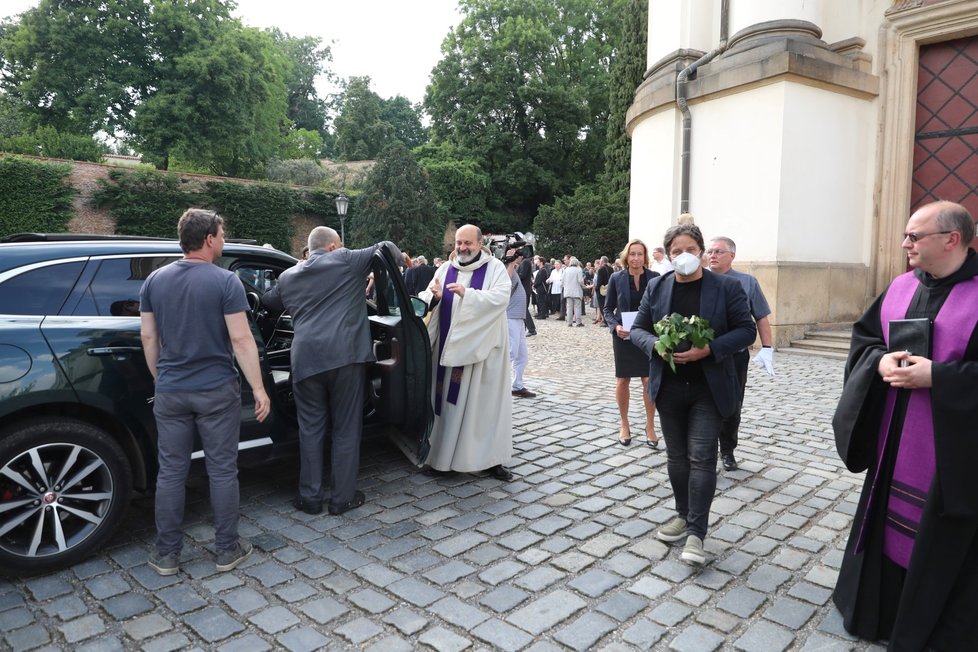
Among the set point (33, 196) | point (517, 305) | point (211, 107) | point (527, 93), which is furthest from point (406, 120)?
point (517, 305)

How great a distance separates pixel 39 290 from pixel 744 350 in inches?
188

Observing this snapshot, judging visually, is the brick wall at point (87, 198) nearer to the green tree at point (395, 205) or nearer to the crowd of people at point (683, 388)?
the green tree at point (395, 205)

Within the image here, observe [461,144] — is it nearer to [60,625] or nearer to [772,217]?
[772,217]

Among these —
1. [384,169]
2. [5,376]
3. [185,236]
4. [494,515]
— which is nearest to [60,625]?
[5,376]

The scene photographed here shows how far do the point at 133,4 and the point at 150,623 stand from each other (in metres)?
39.3

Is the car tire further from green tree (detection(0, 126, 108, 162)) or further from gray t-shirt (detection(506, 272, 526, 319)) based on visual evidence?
green tree (detection(0, 126, 108, 162))

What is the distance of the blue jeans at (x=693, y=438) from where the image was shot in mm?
3494

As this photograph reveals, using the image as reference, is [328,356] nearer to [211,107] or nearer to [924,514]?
[924,514]

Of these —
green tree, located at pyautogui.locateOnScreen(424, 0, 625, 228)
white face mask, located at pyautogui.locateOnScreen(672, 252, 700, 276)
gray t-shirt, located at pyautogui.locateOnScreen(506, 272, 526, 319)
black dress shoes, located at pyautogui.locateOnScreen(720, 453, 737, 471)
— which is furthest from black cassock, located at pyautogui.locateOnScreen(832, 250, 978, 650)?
green tree, located at pyautogui.locateOnScreen(424, 0, 625, 228)

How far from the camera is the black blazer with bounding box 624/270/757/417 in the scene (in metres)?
3.46

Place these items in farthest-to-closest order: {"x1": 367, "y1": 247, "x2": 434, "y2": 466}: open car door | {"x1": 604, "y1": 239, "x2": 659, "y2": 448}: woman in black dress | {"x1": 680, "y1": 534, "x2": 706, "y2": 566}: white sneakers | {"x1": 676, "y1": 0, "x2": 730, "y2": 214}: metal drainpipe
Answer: {"x1": 676, "y1": 0, "x2": 730, "y2": 214}: metal drainpipe < {"x1": 604, "y1": 239, "x2": 659, "y2": 448}: woman in black dress < {"x1": 367, "y1": 247, "x2": 434, "y2": 466}: open car door < {"x1": 680, "y1": 534, "x2": 706, "y2": 566}: white sneakers

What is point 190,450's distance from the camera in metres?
3.42

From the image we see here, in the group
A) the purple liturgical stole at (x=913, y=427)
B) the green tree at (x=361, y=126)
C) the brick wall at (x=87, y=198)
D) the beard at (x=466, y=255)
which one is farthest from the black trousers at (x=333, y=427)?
the green tree at (x=361, y=126)

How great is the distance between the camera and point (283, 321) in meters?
5.50
